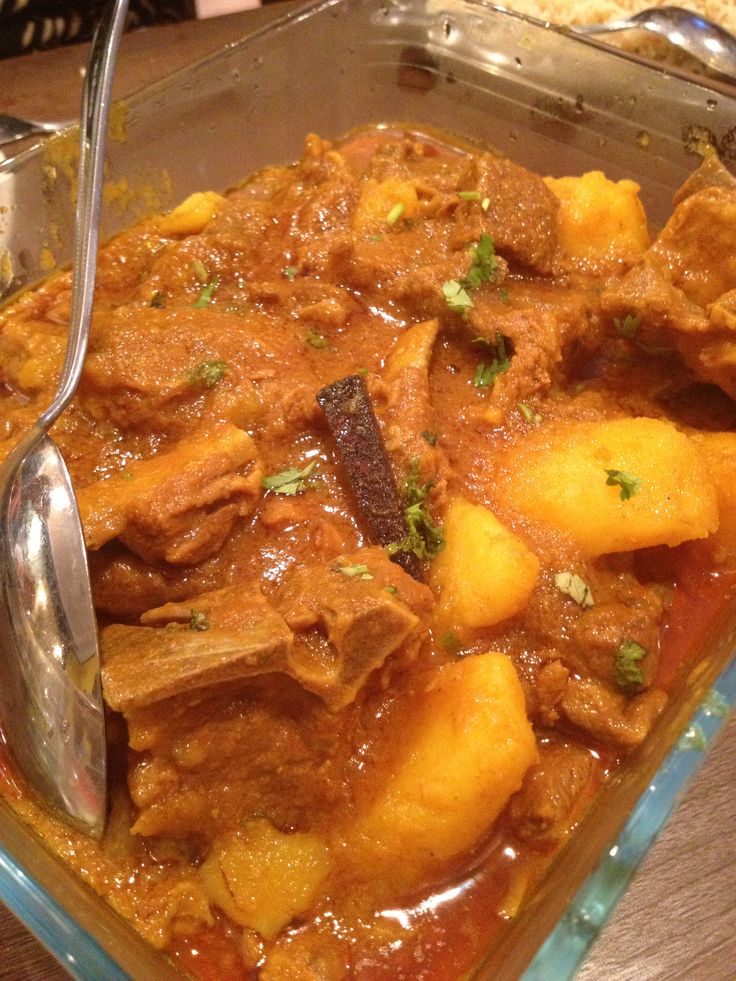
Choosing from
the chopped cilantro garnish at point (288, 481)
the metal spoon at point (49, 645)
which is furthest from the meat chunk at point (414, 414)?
the metal spoon at point (49, 645)

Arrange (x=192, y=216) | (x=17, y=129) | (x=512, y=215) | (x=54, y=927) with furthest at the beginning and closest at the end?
(x=17, y=129) → (x=192, y=216) → (x=512, y=215) → (x=54, y=927)

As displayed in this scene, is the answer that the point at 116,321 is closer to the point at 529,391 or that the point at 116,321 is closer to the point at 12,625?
the point at 12,625

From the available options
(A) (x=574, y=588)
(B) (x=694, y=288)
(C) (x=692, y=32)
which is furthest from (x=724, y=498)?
(C) (x=692, y=32)

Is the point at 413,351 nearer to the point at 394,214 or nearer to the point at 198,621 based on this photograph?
the point at 394,214

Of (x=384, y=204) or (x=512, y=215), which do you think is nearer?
(x=512, y=215)

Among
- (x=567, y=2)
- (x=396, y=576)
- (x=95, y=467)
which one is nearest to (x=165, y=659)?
(x=396, y=576)

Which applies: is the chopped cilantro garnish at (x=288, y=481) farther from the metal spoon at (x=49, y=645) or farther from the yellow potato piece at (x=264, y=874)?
the yellow potato piece at (x=264, y=874)

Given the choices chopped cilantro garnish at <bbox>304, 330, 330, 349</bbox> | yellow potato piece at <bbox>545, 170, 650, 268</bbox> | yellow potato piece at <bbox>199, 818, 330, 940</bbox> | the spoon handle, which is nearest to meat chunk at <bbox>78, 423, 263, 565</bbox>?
the spoon handle
